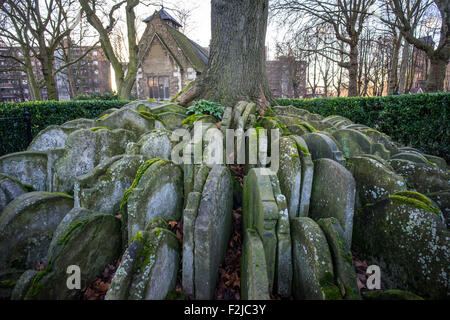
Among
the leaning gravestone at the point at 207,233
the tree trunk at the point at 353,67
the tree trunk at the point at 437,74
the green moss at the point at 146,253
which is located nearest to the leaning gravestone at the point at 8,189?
the green moss at the point at 146,253

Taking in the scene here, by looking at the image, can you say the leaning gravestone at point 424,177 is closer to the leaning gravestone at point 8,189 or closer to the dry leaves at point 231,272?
the dry leaves at point 231,272

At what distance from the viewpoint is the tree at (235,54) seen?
6.25 m

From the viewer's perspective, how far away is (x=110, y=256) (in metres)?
3.14

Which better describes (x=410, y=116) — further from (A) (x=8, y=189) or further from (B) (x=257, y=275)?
(A) (x=8, y=189)

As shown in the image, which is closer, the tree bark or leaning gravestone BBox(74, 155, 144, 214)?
leaning gravestone BBox(74, 155, 144, 214)

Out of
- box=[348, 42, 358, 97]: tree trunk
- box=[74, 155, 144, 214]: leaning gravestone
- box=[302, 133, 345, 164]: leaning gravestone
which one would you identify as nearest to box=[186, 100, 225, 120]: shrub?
box=[302, 133, 345, 164]: leaning gravestone

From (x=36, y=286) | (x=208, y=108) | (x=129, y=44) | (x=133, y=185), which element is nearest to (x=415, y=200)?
(x=133, y=185)

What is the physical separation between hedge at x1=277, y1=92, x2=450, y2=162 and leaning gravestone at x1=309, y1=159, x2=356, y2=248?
24.2 ft

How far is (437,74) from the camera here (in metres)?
11.5

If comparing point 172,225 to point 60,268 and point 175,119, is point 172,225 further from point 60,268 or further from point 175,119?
point 175,119

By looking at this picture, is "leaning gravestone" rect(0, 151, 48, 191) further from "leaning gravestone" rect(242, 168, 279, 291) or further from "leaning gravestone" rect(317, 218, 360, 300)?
"leaning gravestone" rect(317, 218, 360, 300)

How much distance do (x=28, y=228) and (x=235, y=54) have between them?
587 centimetres

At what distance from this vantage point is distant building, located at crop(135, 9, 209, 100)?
22.3 meters
